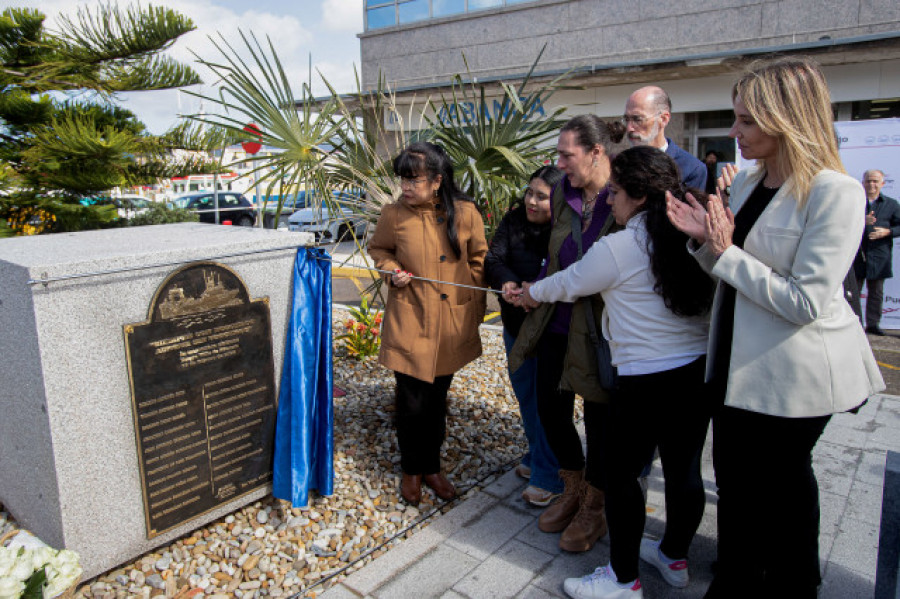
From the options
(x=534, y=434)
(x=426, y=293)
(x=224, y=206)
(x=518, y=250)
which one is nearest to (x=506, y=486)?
(x=534, y=434)

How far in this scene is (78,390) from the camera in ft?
8.55

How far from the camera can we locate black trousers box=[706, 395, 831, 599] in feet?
7.05

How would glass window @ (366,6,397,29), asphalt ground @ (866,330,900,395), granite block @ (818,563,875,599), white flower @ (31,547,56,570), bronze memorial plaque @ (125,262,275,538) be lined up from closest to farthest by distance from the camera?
1. white flower @ (31,547,56,570)
2. granite block @ (818,563,875,599)
3. bronze memorial plaque @ (125,262,275,538)
4. asphalt ground @ (866,330,900,395)
5. glass window @ (366,6,397,29)

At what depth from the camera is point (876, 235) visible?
7203 mm

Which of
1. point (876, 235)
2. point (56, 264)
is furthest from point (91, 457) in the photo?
point (876, 235)

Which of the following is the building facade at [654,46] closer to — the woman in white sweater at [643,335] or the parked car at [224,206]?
the parked car at [224,206]

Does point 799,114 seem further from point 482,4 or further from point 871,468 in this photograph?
point 482,4

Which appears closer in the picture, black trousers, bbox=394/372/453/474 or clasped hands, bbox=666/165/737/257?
clasped hands, bbox=666/165/737/257

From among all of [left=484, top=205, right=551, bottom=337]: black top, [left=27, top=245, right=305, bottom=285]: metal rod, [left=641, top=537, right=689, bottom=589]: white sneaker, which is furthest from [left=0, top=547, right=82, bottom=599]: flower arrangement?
[left=641, top=537, right=689, bottom=589]: white sneaker

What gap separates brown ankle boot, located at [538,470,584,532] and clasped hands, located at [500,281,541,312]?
0.85 meters

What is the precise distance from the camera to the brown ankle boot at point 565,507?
3.15 meters

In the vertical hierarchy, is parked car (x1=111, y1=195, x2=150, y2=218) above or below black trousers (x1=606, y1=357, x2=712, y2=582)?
above

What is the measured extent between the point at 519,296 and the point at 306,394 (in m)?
1.20

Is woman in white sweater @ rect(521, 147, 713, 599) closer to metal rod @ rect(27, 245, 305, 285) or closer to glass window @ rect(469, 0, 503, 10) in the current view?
metal rod @ rect(27, 245, 305, 285)
